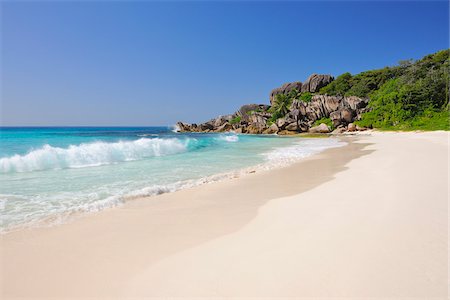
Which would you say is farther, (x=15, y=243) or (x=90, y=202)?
(x=90, y=202)

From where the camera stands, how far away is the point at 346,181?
23.4 feet

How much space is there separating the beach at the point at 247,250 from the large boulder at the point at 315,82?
8199cm

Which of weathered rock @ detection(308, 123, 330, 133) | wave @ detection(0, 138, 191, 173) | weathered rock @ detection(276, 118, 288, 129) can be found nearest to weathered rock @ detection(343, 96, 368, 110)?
weathered rock @ detection(308, 123, 330, 133)

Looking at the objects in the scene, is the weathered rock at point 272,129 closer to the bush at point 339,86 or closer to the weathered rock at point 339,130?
the weathered rock at point 339,130

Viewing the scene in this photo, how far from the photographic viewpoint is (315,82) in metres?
81.3

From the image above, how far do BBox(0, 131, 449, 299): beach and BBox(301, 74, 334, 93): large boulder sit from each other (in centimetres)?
8199

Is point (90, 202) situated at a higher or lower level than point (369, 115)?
lower

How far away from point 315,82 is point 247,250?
86794 mm

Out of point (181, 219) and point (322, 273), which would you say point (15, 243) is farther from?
point (322, 273)

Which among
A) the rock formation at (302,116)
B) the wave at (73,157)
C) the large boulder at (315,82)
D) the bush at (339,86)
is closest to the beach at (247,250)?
the wave at (73,157)

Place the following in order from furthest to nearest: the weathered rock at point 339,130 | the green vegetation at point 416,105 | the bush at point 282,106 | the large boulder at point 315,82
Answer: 1. the large boulder at point 315,82
2. the bush at point 282,106
3. the weathered rock at point 339,130
4. the green vegetation at point 416,105

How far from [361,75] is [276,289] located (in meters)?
89.8

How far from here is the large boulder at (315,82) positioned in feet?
265

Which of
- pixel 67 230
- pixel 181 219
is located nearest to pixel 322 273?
pixel 181 219
